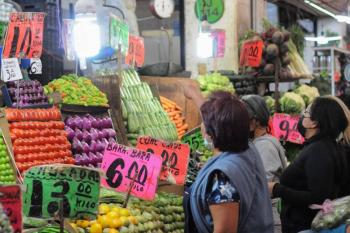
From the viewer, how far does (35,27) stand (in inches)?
182

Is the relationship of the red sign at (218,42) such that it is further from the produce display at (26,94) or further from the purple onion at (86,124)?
the produce display at (26,94)

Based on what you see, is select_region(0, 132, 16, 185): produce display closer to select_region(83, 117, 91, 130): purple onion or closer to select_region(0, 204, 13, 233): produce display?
select_region(83, 117, 91, 130): purple onion

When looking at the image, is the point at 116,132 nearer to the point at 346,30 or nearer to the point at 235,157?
the point at 235,157

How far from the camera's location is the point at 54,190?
2928 millimetres

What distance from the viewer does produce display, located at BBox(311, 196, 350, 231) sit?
3666 millimetres

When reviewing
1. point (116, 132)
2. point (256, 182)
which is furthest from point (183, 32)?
point (256, 182)

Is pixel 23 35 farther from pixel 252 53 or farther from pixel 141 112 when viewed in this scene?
pixel 252 53

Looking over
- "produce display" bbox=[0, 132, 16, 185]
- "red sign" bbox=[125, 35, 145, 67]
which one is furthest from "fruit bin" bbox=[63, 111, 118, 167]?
"red sign" bbox=[125, 35, 145, 67]

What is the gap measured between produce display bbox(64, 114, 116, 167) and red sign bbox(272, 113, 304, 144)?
7.42 feet

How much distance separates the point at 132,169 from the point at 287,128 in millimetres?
3421

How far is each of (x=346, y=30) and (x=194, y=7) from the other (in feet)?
48.9

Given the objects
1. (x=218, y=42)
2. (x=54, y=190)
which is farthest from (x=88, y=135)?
(x=218, y=42)

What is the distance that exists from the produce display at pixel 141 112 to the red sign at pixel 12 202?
3394 mm

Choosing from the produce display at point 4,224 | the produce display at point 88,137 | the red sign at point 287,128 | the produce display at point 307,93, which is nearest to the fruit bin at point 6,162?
the produce display at point 88,137
